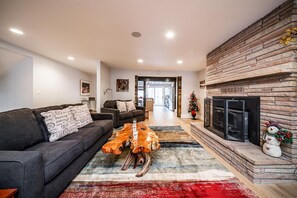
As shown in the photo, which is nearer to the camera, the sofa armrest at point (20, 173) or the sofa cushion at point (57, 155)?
the sofa armrest at point (20, 173)

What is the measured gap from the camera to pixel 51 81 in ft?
14.7

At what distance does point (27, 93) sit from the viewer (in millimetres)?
3684

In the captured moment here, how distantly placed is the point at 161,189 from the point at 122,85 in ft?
16.9

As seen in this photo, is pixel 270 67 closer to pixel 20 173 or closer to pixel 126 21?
pixel 126 21

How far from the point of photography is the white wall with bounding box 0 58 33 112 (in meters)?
3.56

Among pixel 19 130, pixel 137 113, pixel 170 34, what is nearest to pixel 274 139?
pixel 170 34

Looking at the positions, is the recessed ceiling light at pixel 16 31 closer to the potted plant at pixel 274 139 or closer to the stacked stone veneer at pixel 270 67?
the stacked stone veneer at pixel 270 67

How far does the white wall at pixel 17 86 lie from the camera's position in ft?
11.7

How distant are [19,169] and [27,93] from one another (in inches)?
149

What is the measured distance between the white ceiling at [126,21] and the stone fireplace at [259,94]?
0.75 feet

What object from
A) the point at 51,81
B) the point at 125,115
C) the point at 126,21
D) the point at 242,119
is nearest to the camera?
the point at 126,21

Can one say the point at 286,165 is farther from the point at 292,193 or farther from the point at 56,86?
the point at 56,86

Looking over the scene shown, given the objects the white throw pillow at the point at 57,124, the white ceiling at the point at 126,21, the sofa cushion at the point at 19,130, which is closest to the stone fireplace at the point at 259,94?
the white ceiling at the point at 126,21

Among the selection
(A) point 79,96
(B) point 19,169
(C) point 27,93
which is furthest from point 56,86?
(B) point 19,169
